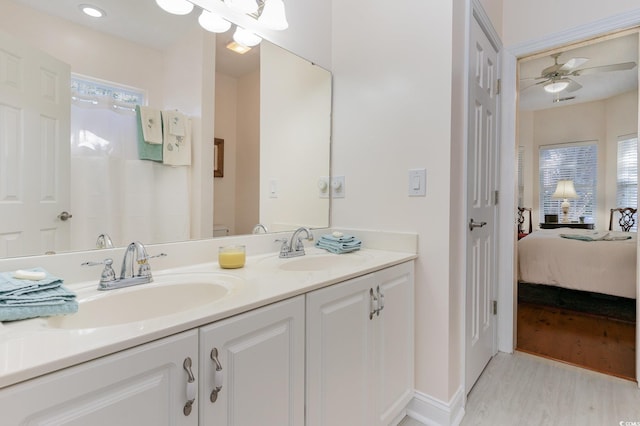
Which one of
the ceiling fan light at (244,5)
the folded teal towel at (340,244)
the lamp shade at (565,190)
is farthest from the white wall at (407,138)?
the lamp shade at (565,190)

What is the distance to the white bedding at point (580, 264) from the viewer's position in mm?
2695

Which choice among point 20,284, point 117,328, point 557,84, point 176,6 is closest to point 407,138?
point 176,6

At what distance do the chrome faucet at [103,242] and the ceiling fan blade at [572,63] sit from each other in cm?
411

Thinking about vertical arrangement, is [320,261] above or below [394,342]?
above

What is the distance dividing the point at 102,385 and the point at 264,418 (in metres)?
0.43

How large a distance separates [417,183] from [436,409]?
105 centimetres

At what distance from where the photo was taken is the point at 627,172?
460 cm

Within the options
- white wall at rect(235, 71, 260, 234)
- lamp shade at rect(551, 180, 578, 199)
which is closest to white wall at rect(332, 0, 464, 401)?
white wall at rect(235, 71, 260, 234)

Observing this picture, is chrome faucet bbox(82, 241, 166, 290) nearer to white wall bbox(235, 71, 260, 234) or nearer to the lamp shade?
white wall bbox(235, 71, 260, 234)

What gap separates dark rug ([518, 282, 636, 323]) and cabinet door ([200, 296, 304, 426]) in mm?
3177

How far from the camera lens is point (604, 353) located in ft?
7.14

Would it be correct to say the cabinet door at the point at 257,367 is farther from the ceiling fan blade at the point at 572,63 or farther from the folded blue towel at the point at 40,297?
the ceiling fan blade at the point at 572,63

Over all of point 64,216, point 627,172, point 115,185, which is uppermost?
point 627,172

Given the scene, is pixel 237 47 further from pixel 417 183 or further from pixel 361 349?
pixel 361 349
